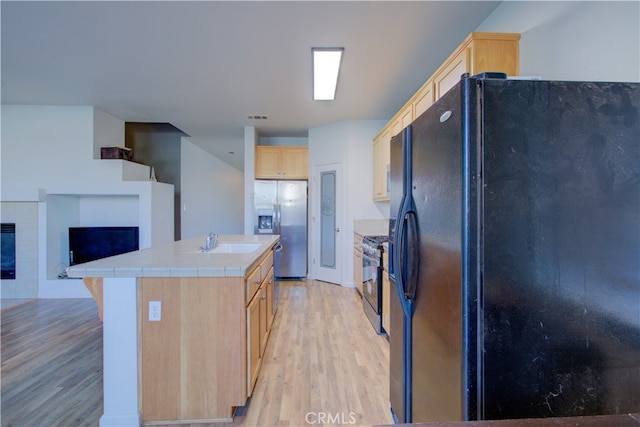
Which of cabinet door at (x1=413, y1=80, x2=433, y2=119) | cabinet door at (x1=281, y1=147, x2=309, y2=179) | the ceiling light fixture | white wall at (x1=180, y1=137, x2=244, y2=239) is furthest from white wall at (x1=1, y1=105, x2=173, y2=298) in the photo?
cabinet door at (x1=413, y1=80, x2=433, y2=119)

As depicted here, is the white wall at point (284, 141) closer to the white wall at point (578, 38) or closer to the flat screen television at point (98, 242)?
the flat screen television at point (98, 242)

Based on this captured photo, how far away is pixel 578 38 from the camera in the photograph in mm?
1299

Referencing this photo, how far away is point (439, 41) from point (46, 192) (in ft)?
17.1

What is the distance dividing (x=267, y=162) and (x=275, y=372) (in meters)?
3.54

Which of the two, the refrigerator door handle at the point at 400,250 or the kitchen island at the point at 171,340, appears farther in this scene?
the kitchen island at the point at 171,340

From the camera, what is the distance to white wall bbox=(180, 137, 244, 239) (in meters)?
6.51

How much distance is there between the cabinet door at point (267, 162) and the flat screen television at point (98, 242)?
2162 millimetres

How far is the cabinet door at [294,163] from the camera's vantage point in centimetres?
484

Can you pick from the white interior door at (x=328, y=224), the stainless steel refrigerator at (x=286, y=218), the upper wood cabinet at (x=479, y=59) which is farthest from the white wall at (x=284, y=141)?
the upper wood cabinet at (x=479, y=59)

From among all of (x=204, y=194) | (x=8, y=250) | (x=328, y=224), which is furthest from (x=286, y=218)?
(x=8, y=250)

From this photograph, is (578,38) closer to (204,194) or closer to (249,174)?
(249,174)

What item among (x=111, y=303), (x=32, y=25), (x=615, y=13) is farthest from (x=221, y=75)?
(x=615, y=13)

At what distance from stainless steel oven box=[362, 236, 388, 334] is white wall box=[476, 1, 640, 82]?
1.69 metres

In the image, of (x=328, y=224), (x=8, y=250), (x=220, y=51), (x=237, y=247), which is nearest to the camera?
(x=220, y=51)
